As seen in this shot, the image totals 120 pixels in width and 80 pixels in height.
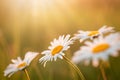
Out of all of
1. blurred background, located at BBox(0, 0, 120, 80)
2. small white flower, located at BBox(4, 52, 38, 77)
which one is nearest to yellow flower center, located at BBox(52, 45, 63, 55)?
small white flower, located at BBox(4, 52, 38, 77)

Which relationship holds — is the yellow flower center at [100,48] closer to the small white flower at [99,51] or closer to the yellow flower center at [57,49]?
the small white flower at [99,51]

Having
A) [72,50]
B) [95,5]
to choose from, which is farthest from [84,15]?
[72,50]

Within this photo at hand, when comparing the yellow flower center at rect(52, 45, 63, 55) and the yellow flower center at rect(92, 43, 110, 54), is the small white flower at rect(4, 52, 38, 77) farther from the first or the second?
the yellow flower center at rect(92, 43, 110, 54)

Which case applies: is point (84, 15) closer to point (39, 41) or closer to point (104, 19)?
point (104, 19)

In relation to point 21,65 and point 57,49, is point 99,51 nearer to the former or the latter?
point 57,49

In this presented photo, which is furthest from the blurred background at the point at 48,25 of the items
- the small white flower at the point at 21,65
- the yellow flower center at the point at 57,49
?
the yellow flower center at the point at 57,49

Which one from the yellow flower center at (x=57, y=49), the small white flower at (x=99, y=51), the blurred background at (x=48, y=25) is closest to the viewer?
the small white flower at (x=99, y=51)

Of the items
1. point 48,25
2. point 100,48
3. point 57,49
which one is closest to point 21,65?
point 57,49
